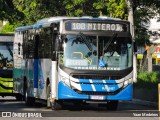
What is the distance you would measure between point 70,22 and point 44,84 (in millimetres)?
3151

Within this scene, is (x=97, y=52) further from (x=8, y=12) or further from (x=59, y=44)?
(x=8, y=12)

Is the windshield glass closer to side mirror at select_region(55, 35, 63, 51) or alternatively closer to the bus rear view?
the bus rear view

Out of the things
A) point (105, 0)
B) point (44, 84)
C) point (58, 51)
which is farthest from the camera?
point (105, 0)

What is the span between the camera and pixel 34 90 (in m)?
26.5

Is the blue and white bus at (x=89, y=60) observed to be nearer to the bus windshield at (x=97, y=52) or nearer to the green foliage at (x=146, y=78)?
the bus windshield at (x=97, y=52)

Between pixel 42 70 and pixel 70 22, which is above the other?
pixel 70 22

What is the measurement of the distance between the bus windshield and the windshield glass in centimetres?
1025

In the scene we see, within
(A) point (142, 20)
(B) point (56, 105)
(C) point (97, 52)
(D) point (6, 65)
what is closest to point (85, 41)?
(C) point (97, 52)

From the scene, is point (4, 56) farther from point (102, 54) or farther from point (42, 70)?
point (102, 54)

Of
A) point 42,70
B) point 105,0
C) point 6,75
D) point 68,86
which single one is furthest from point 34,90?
point 105,0

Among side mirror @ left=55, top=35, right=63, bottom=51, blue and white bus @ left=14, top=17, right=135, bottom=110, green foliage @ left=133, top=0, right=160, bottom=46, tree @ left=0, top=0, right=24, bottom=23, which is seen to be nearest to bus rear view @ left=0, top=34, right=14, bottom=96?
tree @ left=0, top=0, right=24, bottom=23

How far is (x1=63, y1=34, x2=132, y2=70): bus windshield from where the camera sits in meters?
22.6

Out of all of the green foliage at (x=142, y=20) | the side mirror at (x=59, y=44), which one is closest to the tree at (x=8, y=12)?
the side mirror at (x=59, y=44)

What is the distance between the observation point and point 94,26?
23.1 meters
